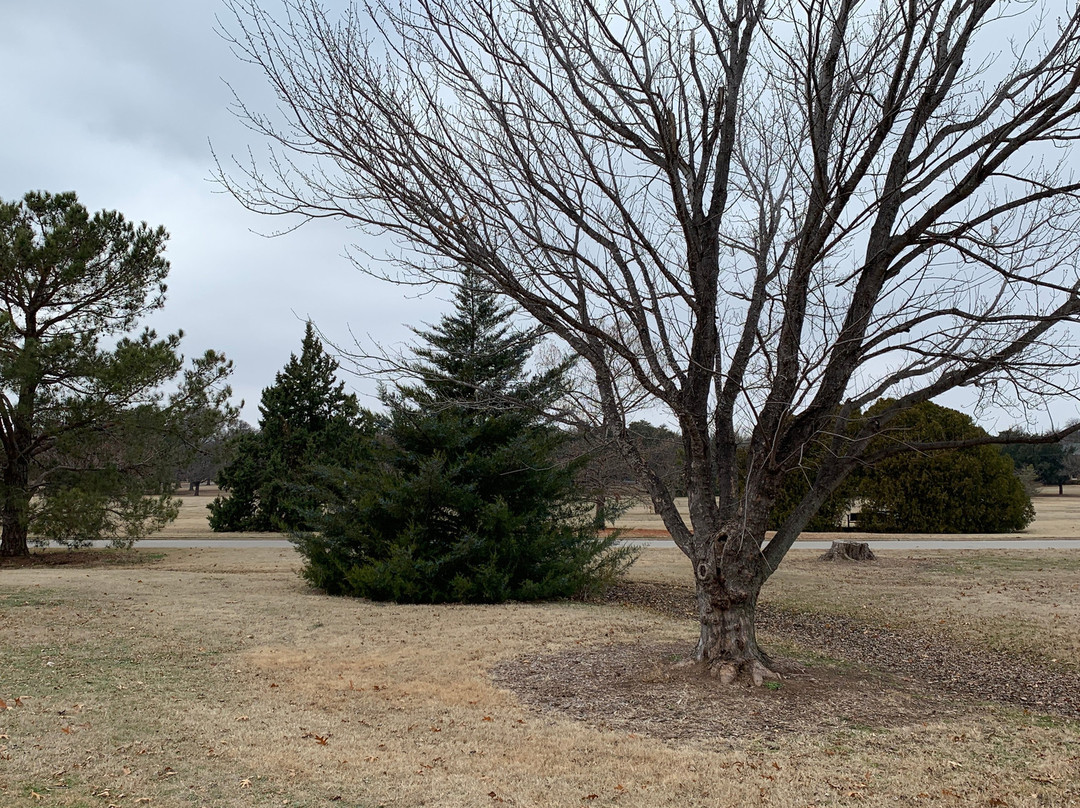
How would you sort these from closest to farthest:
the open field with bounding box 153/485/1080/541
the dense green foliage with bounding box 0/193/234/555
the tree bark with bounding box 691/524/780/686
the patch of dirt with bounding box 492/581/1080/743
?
the patch of dirt with bounding box 492/581/1080/743 < the tree bark with bounding box 691/524/780/686 < the dense green foliage with bounding box 0/193/234/555 < the open field with bounding box 153/485/1080/541

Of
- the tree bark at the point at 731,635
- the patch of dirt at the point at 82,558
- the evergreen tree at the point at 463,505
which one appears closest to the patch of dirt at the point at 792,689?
the tree bark at the point at 731,635

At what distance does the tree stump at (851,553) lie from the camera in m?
17.8

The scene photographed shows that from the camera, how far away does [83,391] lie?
56.7 feet

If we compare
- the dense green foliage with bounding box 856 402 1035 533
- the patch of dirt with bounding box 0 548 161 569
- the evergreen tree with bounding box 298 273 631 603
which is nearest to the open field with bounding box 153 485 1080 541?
the dense green foliage with bounding box 856 402 1035 533

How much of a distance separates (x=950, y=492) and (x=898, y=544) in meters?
5.42

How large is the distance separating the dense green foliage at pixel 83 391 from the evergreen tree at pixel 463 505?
21.4 ft

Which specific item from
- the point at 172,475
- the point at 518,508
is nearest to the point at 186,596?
the point at 518,508

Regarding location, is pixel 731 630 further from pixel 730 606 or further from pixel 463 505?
pixel 463 505

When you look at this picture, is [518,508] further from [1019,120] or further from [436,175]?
[1019,120]

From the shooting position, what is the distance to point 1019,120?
584 cm

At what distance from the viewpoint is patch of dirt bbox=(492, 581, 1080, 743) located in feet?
19.3

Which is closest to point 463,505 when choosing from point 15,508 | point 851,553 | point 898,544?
point 851,553

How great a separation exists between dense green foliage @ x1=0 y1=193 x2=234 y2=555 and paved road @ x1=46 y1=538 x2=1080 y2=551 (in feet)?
14.3

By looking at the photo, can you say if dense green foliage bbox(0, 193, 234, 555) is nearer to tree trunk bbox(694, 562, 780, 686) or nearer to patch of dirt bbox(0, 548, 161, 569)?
patch of dirt bbox(0, 548, 161, 569)
